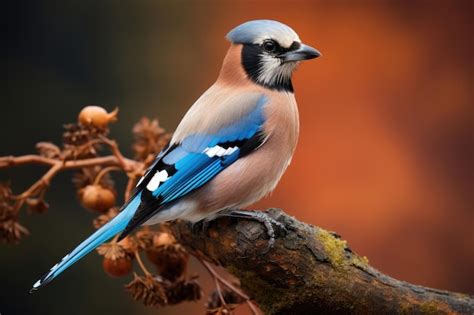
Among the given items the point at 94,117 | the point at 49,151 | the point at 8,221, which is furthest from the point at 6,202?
the point at 94,117

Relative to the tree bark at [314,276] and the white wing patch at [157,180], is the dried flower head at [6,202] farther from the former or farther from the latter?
the tree bark at [314,276]

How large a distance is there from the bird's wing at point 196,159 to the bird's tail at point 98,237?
0.11ft

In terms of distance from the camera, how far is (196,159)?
1589mm

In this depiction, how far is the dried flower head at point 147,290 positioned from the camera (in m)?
1.57

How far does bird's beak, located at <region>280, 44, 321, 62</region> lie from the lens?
1654 mm

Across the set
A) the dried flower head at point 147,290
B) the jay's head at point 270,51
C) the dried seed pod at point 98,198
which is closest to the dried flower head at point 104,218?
the dried seed pod at point 98,198

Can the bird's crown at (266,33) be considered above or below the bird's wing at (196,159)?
above

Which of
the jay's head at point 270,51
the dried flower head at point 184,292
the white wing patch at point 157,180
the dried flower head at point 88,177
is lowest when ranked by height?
the dried flower head at point 184,292

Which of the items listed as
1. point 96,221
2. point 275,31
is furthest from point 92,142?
point 275,31

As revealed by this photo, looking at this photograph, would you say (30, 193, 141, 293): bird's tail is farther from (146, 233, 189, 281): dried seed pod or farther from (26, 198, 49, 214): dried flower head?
(26, 198, 49, 214): dried flower head

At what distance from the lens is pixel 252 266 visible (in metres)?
1.50

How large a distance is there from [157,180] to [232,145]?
0.19m

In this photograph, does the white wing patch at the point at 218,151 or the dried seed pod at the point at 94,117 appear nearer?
the white wing patch at the point at 218,151

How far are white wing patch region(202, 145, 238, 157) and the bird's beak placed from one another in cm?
25
